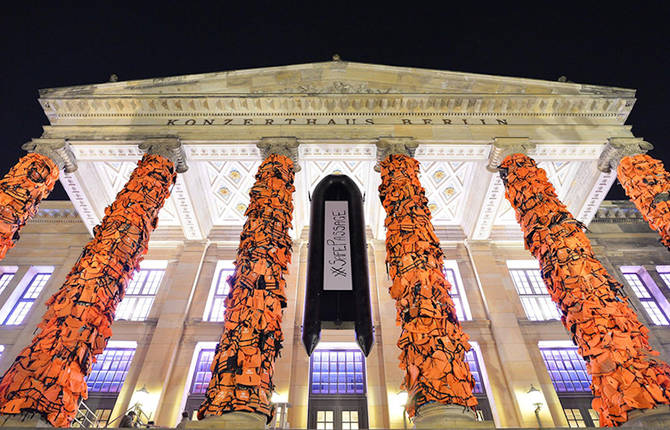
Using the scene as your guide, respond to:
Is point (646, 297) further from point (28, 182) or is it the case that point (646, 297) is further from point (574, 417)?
point (28, 182)

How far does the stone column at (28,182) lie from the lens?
11477mm

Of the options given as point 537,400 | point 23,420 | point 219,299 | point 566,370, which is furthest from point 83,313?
point 566,370

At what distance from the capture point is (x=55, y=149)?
14.5m

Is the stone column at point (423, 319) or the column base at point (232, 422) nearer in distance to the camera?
the column base at point (232, 422)

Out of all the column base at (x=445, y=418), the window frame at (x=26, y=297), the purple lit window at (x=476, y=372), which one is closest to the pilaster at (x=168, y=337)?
the window frame at (x=26, y=297)

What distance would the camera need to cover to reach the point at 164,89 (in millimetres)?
16031

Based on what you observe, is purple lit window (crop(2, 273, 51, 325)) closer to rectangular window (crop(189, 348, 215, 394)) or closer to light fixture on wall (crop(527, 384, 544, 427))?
rectangular window (crop(189, 348, 215, 394))

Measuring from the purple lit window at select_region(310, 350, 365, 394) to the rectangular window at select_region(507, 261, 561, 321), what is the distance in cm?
795

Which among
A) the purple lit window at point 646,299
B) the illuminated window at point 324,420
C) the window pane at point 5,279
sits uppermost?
the window pane at point 5,279

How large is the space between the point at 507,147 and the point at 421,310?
28.5 feet

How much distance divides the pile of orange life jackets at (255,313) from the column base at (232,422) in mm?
126

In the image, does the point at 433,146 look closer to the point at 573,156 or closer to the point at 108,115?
the point at 573,156

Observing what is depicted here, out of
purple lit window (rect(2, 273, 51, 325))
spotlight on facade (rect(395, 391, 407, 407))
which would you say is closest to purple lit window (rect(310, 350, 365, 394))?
spotlight on facade (rect(395, 391, 407, 407))

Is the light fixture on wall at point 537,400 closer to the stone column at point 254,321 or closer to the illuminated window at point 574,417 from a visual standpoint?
the illuminated window at point 574,417
